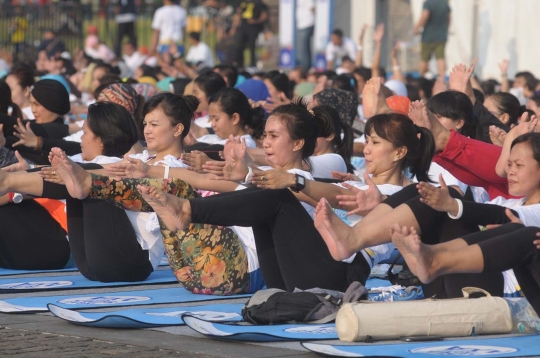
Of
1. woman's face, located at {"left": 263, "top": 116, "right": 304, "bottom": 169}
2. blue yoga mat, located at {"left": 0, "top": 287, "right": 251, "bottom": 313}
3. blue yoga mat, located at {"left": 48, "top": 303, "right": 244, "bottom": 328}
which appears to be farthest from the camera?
woman's face, located at {"left": 263, "top": 116, "right": 304, "bottom": 169}

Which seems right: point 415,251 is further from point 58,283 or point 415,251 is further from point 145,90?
point 145,90

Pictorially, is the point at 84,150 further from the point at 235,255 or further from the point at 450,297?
the point at 450,297

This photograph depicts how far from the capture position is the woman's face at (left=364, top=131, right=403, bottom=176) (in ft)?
21.1

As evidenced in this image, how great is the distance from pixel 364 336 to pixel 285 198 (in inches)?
41.3

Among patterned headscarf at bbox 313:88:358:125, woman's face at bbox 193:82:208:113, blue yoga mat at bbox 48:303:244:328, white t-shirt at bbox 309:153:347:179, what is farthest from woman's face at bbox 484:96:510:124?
blue yoga mat at bbox 48:303:244:328

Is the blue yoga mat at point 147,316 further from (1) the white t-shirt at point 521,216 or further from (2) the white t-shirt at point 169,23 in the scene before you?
(2) the white t-shirt at point 169,23

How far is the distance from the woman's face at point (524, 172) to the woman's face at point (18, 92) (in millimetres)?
7369

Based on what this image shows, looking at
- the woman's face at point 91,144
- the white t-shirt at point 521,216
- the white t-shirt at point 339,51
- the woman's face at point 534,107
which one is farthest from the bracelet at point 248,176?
the white t-shirt at point 339,51

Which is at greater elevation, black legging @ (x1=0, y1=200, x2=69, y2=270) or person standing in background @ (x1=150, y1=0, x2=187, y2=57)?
person standing in background @ (x1=150, y1=0, x2=187, y2=57)

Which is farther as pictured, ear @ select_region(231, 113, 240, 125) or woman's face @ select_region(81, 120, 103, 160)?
ear @ select_region(231, 113, 240, 125)

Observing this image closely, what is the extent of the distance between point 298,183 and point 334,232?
708mm

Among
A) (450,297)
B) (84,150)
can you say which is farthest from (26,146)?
(450,297)

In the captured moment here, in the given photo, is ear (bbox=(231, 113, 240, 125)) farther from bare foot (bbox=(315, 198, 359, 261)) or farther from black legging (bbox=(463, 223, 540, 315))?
black legging (bbox=(463, 223, 540, 315))

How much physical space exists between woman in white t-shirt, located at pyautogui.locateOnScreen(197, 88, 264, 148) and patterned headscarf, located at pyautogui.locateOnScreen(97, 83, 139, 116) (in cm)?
60
